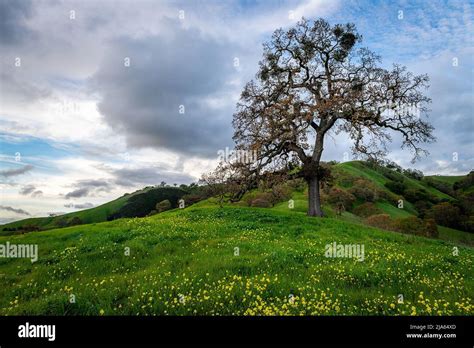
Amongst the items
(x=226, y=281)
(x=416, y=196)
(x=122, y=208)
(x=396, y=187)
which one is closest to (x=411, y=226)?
(x=226, y=281)

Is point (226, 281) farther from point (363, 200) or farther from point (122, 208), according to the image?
point (122, 208)

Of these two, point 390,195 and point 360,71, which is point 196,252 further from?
point 390,195

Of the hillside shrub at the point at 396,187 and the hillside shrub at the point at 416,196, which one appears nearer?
the hillside shrub at the point at 416,196

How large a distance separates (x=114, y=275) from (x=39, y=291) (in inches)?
84.4

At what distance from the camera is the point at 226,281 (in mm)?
8211

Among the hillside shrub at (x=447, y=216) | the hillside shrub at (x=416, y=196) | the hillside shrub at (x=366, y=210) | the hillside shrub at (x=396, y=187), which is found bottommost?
the hillside shrub at (x=447, y=216)

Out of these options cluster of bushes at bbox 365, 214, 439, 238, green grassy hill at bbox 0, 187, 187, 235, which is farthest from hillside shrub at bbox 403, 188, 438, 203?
green grassy hill at bbox 0, 187, 187, 235

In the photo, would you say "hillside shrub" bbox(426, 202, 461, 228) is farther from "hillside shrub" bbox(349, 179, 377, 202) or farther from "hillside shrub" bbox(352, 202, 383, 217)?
"hillside shrub" bbox(352, 202, 383, 217)

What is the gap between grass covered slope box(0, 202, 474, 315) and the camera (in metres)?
6.62

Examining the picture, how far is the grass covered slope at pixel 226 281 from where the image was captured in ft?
21.7

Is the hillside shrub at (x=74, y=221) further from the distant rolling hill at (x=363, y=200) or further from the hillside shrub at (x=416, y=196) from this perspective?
the hillside shrub at (x=416, y=196)

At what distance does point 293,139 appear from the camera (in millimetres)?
25453

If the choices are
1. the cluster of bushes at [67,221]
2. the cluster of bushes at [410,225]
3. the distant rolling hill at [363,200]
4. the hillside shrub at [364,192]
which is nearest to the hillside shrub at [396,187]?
the distant rolling hill at [363,200]
